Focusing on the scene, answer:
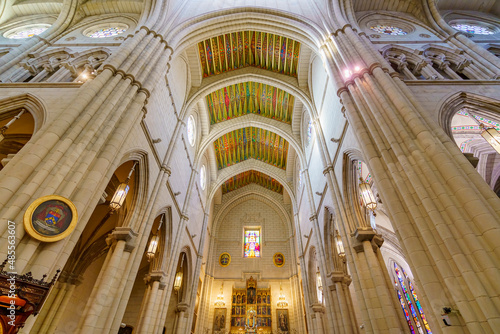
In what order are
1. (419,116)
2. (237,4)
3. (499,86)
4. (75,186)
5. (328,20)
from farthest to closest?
(237,4)
(328,20)
(499,86)
(419,116)
(75,186)

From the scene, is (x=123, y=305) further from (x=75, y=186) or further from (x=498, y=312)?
(x=498, y=312)

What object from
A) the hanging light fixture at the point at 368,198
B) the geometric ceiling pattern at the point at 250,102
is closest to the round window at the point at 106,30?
the geometric ceiling pattern at the point at 250,102

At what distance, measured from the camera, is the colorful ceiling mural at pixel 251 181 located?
2233 cm

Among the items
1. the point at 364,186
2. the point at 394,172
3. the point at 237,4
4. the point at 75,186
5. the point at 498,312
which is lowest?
the point at 498,312

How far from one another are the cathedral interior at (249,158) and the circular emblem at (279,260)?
0.35ft

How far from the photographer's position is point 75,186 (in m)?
5.15

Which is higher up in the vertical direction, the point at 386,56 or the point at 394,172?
the point at 386,56

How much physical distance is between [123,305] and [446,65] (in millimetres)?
13221

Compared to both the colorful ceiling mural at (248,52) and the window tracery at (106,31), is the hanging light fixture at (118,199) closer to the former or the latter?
the window tracery at (106,31)

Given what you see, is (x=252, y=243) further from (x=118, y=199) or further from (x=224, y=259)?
(x=118, y=199)

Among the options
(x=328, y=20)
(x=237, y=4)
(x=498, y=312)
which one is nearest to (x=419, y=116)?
(x=498, y=312)

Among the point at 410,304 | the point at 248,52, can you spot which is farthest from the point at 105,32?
the point at 410,304

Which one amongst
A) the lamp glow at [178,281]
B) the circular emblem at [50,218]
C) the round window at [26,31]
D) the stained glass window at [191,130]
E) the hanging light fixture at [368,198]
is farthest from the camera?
the stained glass window at [191,130]

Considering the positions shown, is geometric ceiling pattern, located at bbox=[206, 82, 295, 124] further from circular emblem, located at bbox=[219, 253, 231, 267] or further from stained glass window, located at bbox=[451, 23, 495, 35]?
circular emblem, located at bbox=[219, 253, 231, 267]
